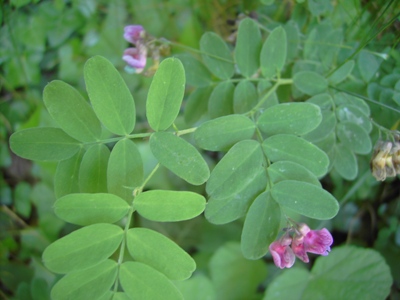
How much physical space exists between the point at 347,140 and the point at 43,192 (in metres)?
1.38

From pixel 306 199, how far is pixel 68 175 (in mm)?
583

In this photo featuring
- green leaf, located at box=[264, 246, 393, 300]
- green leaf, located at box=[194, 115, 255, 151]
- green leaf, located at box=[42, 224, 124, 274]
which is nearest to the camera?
green leaf, located at box=[42, 224, 124, 274]

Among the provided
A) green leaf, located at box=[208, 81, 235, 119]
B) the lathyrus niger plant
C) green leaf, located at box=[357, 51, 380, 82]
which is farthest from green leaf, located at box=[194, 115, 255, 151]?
green leaf, located at box=[357, 51, 380, 82]

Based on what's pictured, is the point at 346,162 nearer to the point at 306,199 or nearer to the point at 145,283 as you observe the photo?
the point at 306,199

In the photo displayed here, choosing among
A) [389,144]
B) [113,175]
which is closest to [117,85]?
[113,175]

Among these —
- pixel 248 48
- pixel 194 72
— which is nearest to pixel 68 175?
pixel 194 72

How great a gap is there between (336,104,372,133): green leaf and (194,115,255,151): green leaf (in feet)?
1.10

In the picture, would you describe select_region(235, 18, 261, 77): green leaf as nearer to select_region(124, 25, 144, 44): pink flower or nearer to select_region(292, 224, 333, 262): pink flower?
select_region(124, 25, 144, 44): pink flower

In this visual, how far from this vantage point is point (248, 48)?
1270mm

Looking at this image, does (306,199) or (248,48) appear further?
(248,48)

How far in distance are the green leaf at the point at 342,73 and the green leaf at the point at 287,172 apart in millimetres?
390

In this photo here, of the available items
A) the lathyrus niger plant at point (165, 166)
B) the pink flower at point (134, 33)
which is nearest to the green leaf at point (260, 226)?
the lathyrus niger plant at point (165, 166)

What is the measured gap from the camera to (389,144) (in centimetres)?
105

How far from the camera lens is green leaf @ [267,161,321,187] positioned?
102 cm
